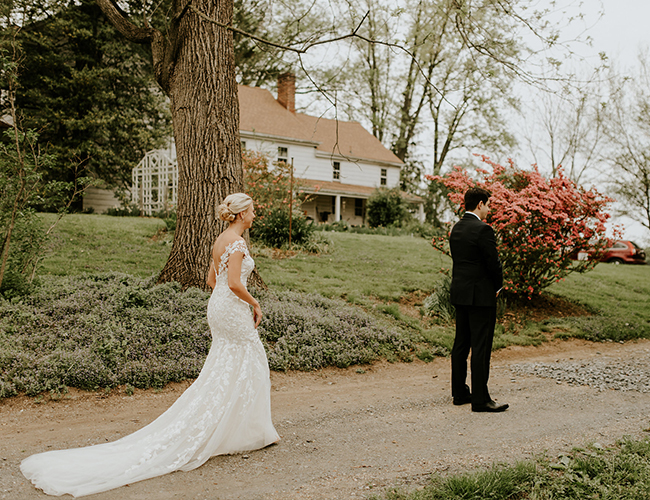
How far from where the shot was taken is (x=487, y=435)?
Result: 15.3 feet

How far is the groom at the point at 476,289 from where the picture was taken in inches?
213

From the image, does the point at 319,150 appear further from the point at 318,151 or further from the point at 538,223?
the point at 538,223

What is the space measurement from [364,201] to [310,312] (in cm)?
2658

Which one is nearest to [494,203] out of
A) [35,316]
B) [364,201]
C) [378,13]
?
[378,13]

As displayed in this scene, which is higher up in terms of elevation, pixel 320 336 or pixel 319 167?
pixel 319 167

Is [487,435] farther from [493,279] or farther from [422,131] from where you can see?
[422,131]

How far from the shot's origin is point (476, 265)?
5.50 m

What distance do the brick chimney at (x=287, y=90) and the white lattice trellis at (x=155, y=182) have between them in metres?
12.4

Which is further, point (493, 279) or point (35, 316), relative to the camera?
point (35, 316)

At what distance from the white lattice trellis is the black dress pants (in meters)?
14.2

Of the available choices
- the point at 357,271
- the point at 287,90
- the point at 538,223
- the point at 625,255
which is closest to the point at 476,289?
the point at 538,223

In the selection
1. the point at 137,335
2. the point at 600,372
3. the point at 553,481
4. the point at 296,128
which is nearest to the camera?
the point at 553,481

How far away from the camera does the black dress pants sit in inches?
214

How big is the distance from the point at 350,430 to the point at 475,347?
161 cm
